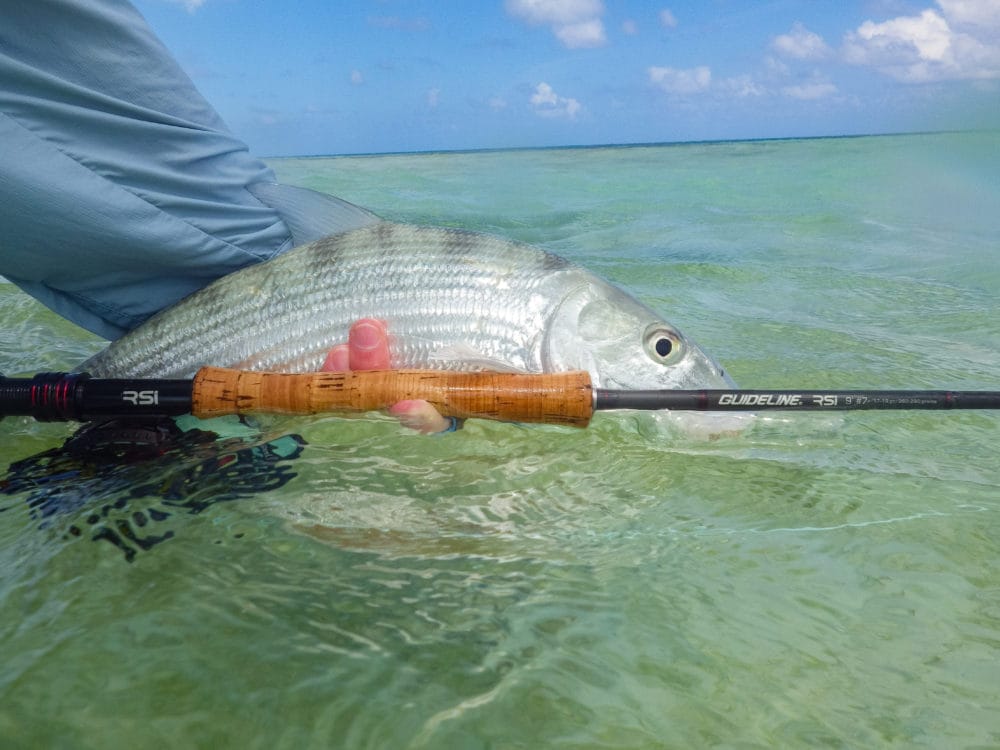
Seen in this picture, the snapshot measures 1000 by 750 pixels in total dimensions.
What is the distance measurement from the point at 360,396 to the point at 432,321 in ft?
1.50

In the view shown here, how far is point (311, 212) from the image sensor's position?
2697mm

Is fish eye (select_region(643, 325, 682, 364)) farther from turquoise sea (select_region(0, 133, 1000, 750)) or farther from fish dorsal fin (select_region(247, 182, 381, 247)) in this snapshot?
fish dorsal fin (select_region(247, 182, 381, 247))

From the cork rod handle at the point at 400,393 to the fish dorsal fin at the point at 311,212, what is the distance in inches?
29.3

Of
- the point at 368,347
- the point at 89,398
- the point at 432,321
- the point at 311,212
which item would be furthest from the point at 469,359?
the point at 89,398

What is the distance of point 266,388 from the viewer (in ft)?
6.87

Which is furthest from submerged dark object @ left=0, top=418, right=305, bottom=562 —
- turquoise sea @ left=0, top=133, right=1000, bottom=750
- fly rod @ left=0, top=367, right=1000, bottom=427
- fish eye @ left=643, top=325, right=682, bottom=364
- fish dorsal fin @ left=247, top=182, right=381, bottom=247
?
fish eye @ left=643, top=325, right=682, bottom=364

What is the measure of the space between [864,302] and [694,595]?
4.32 meters

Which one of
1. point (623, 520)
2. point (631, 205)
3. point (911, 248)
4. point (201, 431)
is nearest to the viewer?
point (623, 520)

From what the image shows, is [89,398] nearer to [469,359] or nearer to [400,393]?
[400,393]

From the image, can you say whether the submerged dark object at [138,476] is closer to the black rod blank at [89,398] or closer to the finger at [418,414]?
the black rod blank at [89,398]

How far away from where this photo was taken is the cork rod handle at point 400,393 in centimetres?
204

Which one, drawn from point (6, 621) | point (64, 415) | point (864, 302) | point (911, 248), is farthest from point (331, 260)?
point (911, 248)

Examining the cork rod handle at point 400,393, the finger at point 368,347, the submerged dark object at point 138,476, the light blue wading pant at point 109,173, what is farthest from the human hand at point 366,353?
the light blue wading pant at point 109,173

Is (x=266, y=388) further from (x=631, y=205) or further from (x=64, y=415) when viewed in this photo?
(x=631, y=205)
